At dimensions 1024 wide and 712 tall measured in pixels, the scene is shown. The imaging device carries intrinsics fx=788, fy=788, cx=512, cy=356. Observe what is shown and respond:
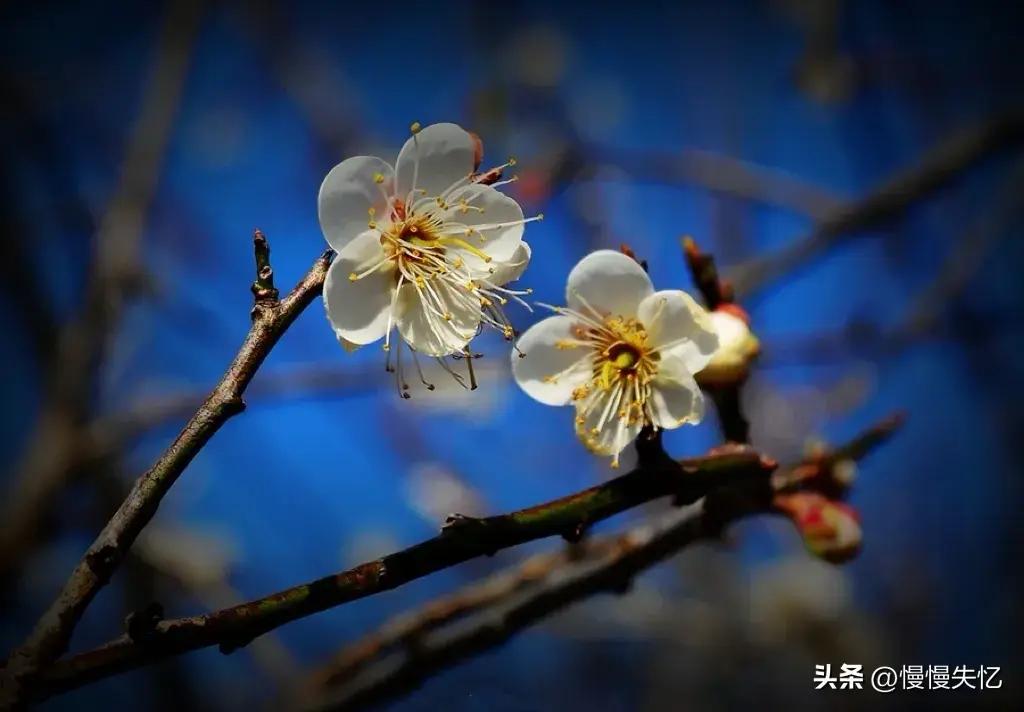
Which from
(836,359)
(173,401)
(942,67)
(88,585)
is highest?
(942,67)

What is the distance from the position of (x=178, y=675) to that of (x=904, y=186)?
6.29 feet

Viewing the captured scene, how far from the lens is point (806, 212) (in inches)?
75.3

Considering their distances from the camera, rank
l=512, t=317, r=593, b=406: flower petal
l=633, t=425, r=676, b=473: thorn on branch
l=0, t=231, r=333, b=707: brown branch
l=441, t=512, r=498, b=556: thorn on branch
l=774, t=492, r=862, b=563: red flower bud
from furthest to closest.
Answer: l=774, t=492, r=862, b=563: red flower bud, l=512, t=317, r=593, b=406: flower petal, l=633, t=425, r=676, b=473: thorn on branch, l=441, t=512, r=498, b=556: thorn on branch, l=0, t=231, r=333, b=707: brown branch

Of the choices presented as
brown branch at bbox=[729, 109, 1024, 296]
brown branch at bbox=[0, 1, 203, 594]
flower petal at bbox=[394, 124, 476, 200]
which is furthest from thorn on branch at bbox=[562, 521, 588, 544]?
brown branch at bbox=[0, 1, 203, 594]

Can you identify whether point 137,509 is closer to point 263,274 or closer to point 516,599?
point 263,274

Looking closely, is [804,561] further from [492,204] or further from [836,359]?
[492,204]

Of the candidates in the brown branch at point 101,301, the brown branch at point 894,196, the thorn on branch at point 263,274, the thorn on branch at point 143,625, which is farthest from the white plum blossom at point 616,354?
the brown branch at point 101,301

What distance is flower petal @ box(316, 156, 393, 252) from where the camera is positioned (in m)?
0.73

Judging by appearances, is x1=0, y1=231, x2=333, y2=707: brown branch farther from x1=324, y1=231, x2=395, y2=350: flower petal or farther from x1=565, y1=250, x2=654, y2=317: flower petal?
x1=565, y1=250, x2=654, y2=317: flower petal

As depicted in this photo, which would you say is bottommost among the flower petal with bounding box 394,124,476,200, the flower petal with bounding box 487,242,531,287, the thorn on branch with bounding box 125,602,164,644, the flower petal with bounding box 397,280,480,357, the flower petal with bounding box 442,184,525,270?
the thorn on branch with bounding box 125,602,164,644

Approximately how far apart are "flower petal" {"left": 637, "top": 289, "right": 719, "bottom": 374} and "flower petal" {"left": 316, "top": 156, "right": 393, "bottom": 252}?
0.31 metres

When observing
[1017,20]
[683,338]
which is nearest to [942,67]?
[1017,20]

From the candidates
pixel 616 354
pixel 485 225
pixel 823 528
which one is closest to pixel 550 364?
pixel 616 354

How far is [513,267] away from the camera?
777mm
